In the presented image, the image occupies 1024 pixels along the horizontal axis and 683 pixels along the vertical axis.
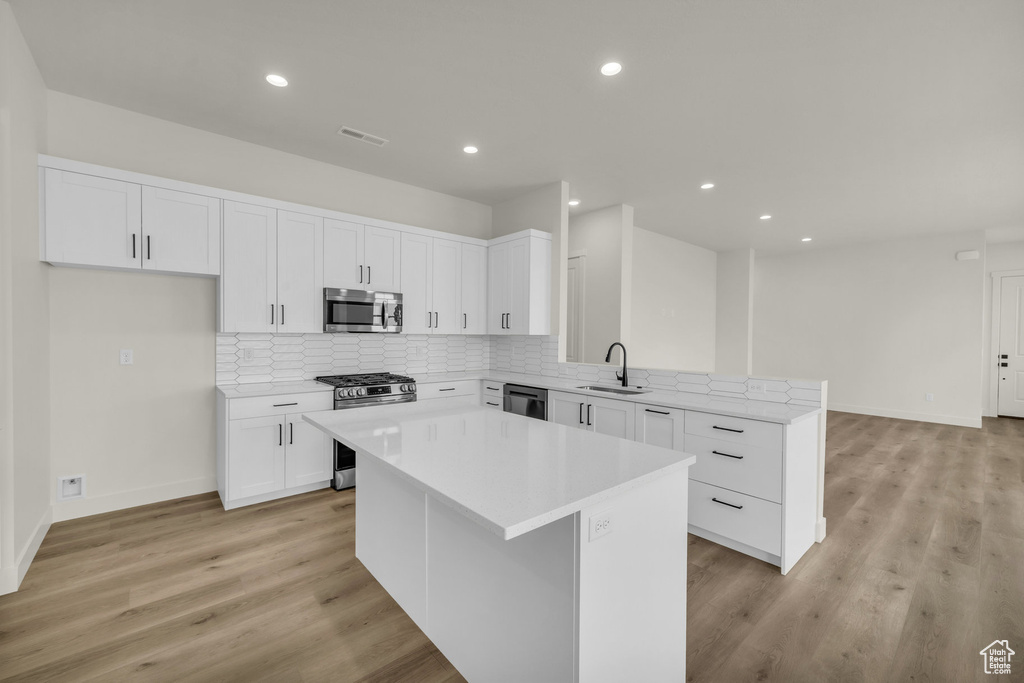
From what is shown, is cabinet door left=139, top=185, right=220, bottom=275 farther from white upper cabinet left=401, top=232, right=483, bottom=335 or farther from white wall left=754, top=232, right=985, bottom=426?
white wall left=754, top=232, right=985, bottom=426

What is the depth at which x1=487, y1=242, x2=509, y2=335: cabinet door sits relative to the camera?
183 inches

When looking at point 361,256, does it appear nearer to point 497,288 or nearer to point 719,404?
point 497,288

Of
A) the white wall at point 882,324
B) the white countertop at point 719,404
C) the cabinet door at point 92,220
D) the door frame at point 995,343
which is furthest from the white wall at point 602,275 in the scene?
the door frame at point 995,343

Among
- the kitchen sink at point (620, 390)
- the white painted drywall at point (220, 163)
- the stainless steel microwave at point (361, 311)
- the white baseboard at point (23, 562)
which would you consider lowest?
the white baseboard at point (23, 562)

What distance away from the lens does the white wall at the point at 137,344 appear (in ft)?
Result: 9.71

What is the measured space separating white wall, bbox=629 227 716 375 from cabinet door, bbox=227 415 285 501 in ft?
14.6

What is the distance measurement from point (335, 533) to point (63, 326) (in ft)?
7.44

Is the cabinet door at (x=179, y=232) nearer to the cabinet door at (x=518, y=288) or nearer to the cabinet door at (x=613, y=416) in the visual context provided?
the cabinet door at (x=518, y=288)

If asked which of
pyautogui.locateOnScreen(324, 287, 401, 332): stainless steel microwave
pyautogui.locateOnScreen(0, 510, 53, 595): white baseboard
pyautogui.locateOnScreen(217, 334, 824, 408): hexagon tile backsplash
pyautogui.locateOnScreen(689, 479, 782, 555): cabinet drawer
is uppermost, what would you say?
pyautogui.locateOnScreen(324, 287, 401, 332): stainless steel microwave

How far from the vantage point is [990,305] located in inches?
271

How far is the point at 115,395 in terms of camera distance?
313cm

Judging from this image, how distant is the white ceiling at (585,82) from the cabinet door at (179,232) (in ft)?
2.10

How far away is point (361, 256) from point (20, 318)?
2.13 meters

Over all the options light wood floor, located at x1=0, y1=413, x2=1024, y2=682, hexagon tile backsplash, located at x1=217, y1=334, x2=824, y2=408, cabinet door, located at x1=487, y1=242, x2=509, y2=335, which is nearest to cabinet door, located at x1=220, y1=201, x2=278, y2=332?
hexagon tile backsplash, located at x1=217, y1=334, x2=824, y2=408
